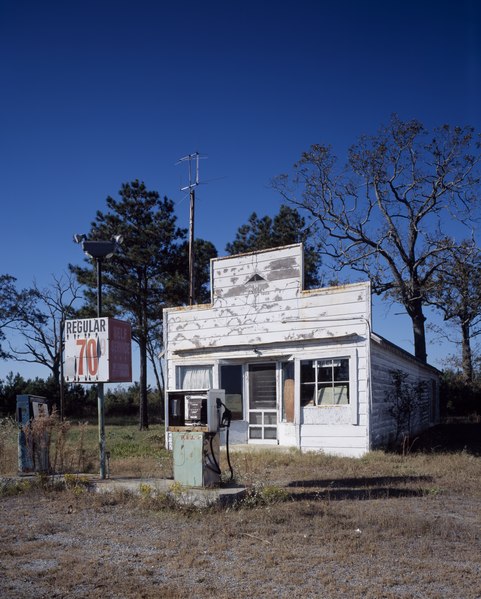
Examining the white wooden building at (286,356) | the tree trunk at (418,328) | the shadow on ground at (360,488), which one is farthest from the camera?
the tree trunk at (418,328)

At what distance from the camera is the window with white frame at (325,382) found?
1389cm

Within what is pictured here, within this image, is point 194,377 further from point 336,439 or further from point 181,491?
point 181,491

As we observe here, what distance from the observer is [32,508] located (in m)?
8.48

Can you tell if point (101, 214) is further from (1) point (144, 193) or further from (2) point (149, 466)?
(2) point (149, 466)

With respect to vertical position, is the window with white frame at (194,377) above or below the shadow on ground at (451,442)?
above

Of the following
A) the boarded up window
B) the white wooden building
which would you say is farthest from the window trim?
the boarded up window

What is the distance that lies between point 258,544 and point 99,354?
484 cm

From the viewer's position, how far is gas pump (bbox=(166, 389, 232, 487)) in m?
8.66

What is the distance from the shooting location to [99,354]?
10070 millimetres

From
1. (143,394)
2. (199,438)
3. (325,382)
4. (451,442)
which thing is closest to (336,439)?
(325,382)

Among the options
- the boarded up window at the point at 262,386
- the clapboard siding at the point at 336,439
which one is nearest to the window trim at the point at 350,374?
the clapboard siding at the point at 336,439

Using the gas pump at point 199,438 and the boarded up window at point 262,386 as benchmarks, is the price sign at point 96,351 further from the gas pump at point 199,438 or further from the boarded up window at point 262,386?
the boarded up window at point 262,386

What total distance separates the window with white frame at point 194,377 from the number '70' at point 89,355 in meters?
5.83

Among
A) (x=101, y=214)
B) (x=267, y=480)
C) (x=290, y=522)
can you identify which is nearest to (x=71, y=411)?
(x=101, y=214)
